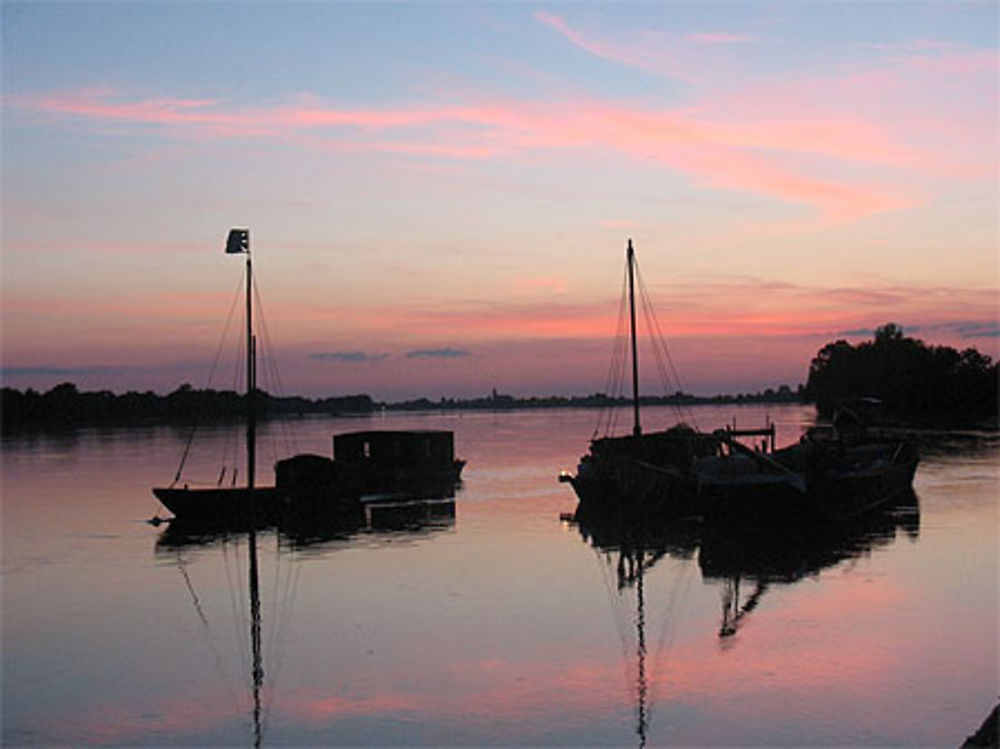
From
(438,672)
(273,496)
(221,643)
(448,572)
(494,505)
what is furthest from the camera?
(494,505)

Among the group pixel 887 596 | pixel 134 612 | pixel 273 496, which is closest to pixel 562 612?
pixel 887 596

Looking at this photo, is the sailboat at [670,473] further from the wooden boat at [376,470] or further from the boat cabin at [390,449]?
the boat cabin at [390,449]

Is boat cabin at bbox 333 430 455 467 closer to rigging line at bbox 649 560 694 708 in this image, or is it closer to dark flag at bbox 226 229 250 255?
dark flag at bbox 226 229 250 255

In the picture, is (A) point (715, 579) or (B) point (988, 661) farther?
(A) point (715, 579)

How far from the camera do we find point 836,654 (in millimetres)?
23891

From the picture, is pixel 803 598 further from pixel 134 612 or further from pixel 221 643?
pixel 134 612

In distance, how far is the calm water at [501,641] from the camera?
65.5 feet

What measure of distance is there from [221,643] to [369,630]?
11.6ft

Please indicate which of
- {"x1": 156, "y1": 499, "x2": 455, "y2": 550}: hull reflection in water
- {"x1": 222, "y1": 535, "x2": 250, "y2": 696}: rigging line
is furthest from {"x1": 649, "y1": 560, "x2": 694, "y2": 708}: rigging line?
{"x1": 156, "y1": 499, "x2": 455, "y2": 550}: hull reflection in water

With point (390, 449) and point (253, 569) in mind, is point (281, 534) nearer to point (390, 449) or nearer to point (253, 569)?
point (253, 569)

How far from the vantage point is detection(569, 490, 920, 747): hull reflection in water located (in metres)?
28.7

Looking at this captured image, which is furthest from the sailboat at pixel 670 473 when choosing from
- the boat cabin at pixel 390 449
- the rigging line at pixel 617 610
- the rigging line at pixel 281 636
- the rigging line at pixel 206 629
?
the rigging line at pixel 206 629

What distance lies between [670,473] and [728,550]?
447 inches

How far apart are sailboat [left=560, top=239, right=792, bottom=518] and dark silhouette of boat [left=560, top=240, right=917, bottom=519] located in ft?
0.14
